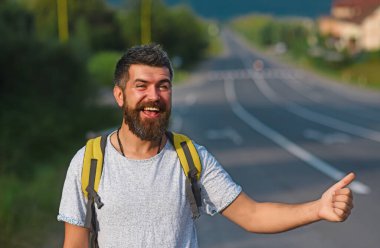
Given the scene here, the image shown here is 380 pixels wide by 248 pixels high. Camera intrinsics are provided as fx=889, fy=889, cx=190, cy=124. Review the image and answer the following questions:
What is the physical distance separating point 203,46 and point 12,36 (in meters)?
90.7

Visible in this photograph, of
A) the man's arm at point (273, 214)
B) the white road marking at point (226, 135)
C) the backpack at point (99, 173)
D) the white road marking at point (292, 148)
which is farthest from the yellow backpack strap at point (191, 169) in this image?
the white road marking at point (226, 135)

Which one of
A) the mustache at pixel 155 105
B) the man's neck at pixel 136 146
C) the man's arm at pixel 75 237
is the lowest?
the man's arm at pixel 75 237

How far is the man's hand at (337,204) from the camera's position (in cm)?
332

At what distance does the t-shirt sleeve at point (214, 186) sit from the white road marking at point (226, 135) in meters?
23.4

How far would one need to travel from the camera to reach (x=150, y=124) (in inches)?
138

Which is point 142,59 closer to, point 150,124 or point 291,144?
point 150,124

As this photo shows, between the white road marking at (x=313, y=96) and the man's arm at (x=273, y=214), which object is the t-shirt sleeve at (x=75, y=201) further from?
the white road marking at (x=313, y=96)

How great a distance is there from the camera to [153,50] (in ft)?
11.7

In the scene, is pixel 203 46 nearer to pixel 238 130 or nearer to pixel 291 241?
pixel 238 130

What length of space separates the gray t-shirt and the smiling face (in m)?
0.12

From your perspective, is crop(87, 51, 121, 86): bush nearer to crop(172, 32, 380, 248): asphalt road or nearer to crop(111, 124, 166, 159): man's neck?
crop(172, 32, 380, 248): asphalt road

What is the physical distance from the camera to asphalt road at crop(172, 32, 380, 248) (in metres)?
11.9

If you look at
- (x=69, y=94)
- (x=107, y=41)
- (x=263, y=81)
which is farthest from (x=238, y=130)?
(x=107, y=41)

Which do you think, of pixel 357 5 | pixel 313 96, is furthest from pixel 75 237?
pixel 357 5
